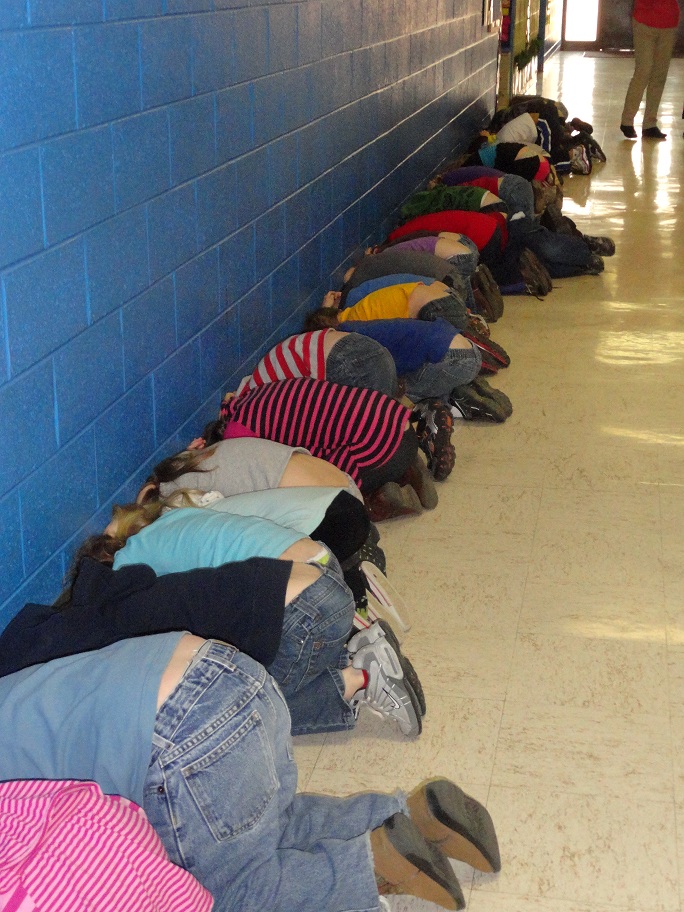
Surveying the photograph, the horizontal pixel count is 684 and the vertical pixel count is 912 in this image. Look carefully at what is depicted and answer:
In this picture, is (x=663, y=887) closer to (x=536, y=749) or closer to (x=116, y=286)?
(x=536, y=749)

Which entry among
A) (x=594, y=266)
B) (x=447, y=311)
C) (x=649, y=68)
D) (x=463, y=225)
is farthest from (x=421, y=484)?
(x=649, y=68)

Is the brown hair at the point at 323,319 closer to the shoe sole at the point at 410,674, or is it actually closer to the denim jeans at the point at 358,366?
the denim jeans at the point at 358,366

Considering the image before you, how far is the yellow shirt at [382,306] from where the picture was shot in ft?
13.9

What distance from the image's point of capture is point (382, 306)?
422cm

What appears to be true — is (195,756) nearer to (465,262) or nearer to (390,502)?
(390,502)

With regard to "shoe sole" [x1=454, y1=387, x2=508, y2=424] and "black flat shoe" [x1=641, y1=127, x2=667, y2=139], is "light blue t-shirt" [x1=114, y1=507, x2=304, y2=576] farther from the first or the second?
"black flat shoe" [x1=641, y1=127, x2=667, y2=139]

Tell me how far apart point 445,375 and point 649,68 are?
7.39 metres

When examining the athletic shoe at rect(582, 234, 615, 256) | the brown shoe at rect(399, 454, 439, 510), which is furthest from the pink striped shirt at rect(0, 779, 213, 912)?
the athletic shoe at rect(582, 234, 615, 256)

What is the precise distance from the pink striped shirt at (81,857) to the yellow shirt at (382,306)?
295cm

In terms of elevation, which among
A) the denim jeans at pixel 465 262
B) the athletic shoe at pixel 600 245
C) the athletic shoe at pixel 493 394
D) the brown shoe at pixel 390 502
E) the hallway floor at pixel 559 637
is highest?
the denim jeans at pixel 465 262

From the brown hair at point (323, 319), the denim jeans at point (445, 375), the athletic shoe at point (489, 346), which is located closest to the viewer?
the denim jeans at point (445, 375)

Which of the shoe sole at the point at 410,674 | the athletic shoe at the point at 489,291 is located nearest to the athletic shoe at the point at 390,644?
the shoe sole at the point at 410,674

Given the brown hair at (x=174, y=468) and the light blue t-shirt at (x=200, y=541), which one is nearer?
the light blue t-shirt at (x=200, y=541)

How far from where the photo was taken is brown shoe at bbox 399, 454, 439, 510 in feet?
10.8
